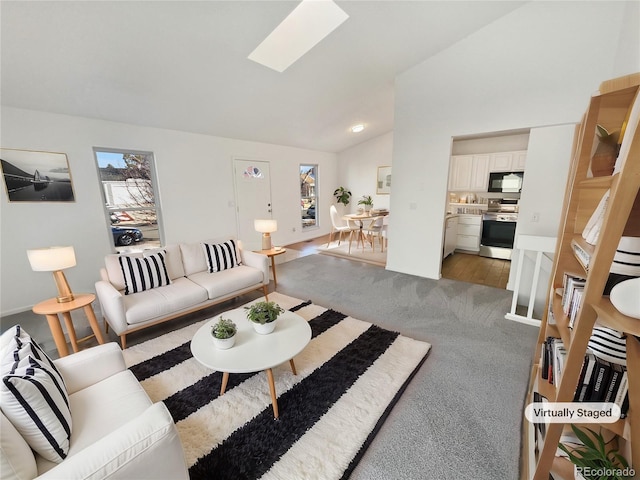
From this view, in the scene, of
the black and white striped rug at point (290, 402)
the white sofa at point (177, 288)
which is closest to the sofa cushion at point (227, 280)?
the white sofa at point (177, 288)

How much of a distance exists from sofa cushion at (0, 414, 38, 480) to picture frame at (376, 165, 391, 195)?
22.4ft

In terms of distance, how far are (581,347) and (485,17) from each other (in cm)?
349

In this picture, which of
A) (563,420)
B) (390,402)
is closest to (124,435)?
(390,402)

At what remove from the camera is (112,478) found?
2.72 feet

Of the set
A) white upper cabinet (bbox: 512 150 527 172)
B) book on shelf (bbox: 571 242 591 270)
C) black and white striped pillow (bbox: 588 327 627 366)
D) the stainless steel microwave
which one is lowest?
black and white striped pillow (bbox: 588 327 627 366)

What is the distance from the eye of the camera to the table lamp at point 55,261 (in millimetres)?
1964

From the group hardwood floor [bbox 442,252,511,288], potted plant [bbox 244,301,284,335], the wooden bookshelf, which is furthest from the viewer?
hardwood floor [bbox 442,252,511,288]

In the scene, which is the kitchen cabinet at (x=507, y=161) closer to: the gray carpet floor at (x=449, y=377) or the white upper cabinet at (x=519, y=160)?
the white upper cabinet at (x=519, y=160)

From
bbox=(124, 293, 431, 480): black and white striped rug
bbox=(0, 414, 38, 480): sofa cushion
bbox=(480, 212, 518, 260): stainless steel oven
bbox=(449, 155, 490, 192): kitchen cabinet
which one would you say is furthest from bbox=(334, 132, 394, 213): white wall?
bbox=(0, 414, 38, 480): sofa cushion

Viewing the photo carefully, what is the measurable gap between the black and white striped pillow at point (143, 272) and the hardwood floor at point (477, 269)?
3.80 m

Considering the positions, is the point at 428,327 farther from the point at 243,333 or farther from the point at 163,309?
the point at 163,309

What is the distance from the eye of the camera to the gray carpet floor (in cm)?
133

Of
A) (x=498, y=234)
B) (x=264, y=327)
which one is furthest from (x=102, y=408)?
(x=498, y=234)

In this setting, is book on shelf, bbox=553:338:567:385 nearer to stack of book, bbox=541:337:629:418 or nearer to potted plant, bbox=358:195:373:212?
stack of book, bbox=541:337:629:418
